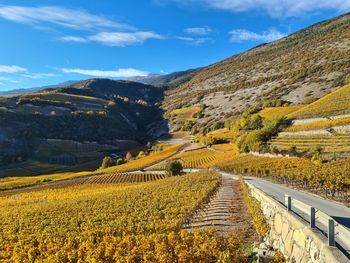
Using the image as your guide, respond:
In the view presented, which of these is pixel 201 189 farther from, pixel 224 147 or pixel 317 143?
pixel 224 147

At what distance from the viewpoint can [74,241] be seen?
61.1 feet

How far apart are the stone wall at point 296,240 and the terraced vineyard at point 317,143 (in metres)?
37.4

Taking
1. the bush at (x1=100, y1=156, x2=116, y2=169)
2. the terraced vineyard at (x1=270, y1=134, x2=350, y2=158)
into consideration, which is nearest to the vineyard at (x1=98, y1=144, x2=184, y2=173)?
the bush at (x1=100, y1=156, x2=116, y2=169)

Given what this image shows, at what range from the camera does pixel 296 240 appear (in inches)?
409

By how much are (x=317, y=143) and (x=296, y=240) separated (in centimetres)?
5428

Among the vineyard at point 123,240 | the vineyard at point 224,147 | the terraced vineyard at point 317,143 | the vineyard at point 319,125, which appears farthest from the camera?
the vineyard at point 224,147

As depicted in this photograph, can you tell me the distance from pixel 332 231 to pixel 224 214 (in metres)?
15.5

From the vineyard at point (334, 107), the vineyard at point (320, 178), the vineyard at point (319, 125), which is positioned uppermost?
the vineyard at point (334, 107)

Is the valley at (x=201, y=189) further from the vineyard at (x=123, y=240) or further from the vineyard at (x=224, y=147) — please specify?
the vineyard at (x=224, y=147)

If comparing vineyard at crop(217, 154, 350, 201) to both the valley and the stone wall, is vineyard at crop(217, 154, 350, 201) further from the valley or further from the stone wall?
the stone wall

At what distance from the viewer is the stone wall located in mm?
8244

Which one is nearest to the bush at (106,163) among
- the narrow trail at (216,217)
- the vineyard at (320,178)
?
the vineyard at (320,178)

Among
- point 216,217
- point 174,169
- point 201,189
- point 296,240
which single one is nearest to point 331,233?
point 296,240

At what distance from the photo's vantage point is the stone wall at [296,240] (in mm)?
8244
